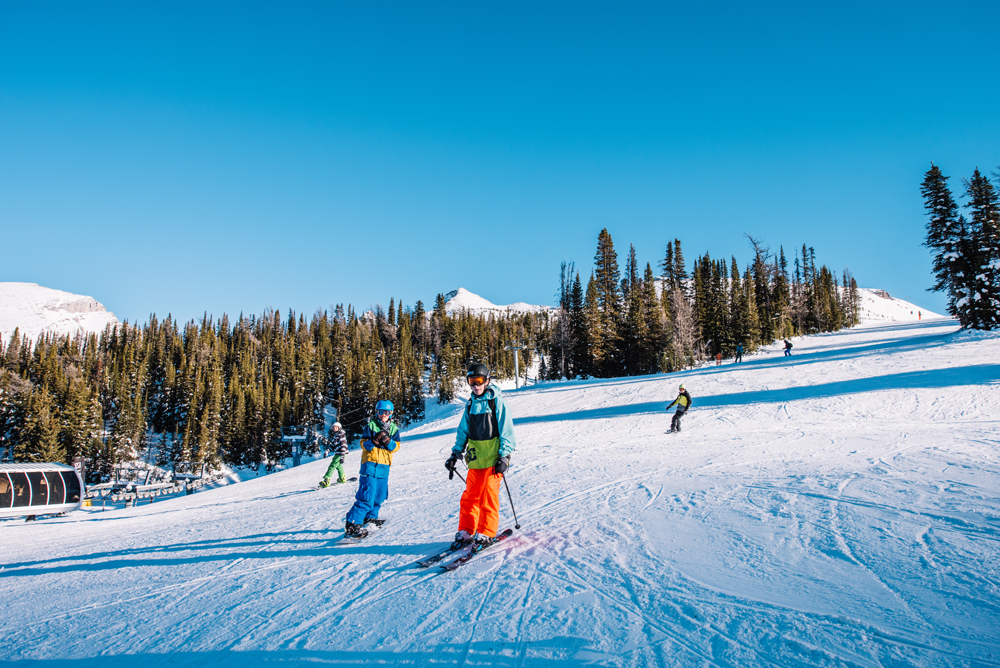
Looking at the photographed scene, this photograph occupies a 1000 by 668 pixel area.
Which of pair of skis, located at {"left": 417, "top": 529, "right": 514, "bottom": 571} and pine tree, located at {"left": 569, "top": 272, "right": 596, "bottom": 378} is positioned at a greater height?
pine tree, located at {"left": 569, "top": 272, "right": 596, "bottom": 378}

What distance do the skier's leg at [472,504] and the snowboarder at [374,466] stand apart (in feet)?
4.54

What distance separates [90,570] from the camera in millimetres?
5246

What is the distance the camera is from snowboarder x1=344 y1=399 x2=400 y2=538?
19.1 feet

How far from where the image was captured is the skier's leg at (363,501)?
575cm

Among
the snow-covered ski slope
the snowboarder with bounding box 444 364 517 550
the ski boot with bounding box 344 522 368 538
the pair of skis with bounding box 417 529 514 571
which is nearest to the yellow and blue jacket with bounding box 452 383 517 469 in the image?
the snowboarder with bounding box 444 364 517 550

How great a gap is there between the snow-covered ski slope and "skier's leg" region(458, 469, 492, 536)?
325 mm

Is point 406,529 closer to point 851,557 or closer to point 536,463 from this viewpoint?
point 851,557

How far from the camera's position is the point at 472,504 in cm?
486

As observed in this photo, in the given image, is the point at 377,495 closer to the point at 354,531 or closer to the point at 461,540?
the point at 354,531

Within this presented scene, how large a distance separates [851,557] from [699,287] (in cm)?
6184

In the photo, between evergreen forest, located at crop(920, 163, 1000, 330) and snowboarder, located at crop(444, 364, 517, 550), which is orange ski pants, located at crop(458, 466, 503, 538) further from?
evergreen forest, located at crop(920, 163, 1000, 330)

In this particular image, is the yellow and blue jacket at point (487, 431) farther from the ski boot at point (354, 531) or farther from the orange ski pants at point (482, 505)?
the ski boot at point (354, 531)

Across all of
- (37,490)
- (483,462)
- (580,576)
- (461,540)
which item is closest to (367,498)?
(461,540)

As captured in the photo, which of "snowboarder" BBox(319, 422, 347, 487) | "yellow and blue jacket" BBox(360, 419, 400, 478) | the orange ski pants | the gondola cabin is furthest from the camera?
the gondola cabin
